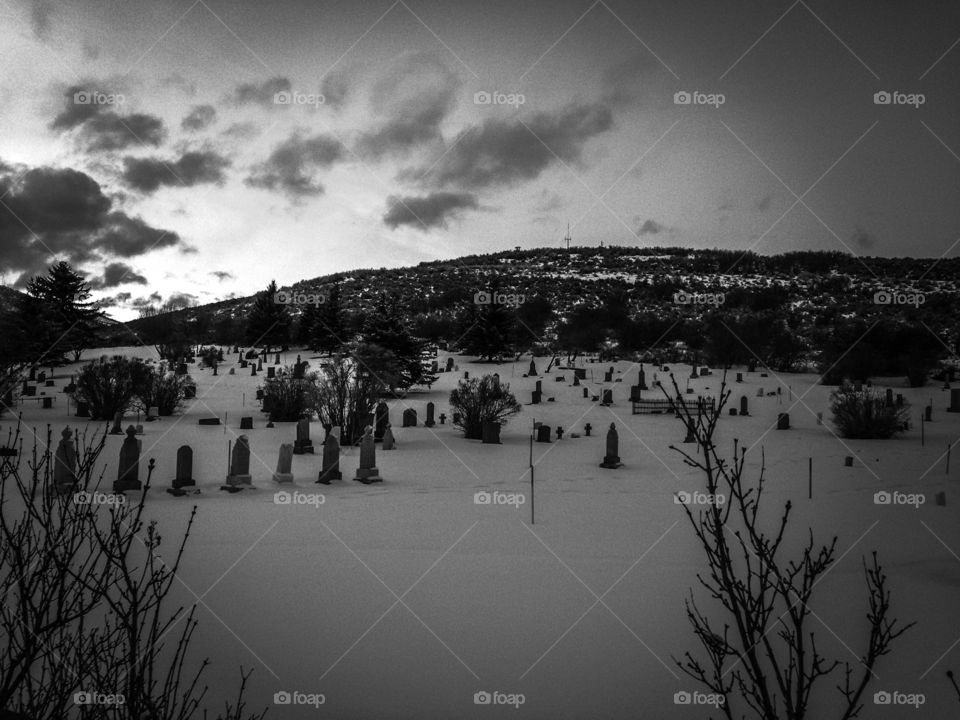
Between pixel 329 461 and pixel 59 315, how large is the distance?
37.2 m

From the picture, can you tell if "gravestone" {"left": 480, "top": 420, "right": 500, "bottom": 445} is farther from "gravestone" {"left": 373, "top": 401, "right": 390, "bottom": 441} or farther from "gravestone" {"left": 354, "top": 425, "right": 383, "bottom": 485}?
"gravestone" {"left": 354, "top": 425, "right": 383, "bottom": 485}

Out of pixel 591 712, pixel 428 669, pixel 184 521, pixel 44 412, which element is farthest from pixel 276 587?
pixel 44 412

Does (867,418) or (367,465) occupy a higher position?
(867,418)

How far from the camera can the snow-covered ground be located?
560 cm

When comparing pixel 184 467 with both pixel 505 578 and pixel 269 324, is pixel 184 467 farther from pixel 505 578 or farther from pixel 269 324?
pixel 269 324

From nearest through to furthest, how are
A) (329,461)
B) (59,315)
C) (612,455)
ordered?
(329,461), (612,455), (59,315)

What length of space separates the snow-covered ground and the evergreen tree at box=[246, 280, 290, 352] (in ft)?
97.9

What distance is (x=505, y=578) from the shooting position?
817cm

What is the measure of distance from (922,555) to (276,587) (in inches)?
349

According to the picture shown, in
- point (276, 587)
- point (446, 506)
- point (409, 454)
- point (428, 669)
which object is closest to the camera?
point (428, 669)

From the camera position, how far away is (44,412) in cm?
2255

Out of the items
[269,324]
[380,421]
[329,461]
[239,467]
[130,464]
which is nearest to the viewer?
[130,464]

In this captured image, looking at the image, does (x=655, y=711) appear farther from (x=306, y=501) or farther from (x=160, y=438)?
(x=160, y=438)

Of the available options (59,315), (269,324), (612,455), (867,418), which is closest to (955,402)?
(867,418)
